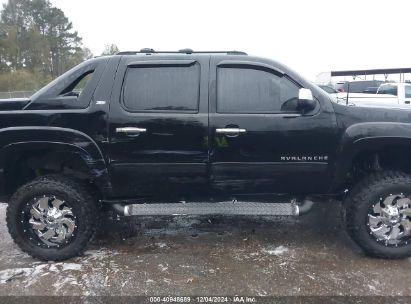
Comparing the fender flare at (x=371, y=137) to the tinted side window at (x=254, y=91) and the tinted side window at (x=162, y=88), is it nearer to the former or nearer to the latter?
the tinted side window at (x=254, y=91)

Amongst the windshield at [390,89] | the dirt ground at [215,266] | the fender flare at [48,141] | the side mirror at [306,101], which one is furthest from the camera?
the windshield at [390,89]

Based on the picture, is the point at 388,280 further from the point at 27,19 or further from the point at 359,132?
the point at 27,19

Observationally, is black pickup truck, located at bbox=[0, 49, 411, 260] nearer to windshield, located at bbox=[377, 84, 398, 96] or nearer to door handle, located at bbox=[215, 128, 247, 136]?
door handle, located at bbox=[215, 128, 247, 136]

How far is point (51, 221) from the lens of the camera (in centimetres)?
405

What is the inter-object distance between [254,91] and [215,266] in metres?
1.71

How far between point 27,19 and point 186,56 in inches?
2634

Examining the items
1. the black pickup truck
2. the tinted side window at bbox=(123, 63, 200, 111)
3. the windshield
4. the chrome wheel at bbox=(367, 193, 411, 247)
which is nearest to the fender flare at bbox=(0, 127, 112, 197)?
the black pickup truck

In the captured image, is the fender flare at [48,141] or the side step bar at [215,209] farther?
the side step bar at [215,209]

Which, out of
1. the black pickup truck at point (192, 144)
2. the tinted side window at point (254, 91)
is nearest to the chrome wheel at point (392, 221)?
the black pickup truck at point (192, 144)

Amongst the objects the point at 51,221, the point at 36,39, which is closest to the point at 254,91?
the point at 51,221

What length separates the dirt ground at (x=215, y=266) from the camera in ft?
11.4

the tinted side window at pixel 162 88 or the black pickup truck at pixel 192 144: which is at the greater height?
the tinted side window at pixel 162 88

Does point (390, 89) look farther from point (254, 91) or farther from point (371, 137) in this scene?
point (254, 91)

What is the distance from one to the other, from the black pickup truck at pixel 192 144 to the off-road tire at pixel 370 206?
0.01 metres
